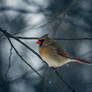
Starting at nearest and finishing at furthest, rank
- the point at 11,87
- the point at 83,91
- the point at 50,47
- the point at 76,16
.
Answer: the point at 50,47, the point at 83,91, the point at 11,87, the point at 76,16

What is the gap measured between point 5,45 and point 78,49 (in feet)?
7.57

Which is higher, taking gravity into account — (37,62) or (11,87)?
(37,62)

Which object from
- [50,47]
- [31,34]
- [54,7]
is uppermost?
[50,47]

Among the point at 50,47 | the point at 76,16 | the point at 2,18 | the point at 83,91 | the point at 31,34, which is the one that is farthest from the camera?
the point at 76,16

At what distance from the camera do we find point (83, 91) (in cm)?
758

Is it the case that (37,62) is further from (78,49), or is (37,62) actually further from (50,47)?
(78,49)

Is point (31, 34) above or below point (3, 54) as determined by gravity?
above

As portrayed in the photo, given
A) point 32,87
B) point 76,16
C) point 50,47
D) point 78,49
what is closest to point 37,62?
point 50,47

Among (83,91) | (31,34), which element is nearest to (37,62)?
(31,34)

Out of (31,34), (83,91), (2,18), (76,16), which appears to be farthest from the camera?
(76,16)

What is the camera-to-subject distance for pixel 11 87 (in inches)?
320

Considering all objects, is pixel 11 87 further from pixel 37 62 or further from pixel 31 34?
pixel 37 62

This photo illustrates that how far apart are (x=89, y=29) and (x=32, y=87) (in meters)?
2.26

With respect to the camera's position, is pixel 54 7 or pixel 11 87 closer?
pixel 11 87
